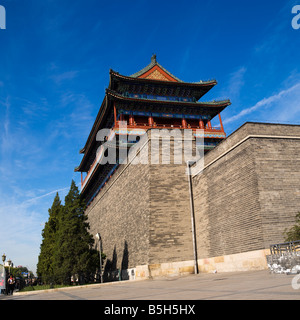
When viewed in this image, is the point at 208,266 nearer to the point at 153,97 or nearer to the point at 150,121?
the point at 150,121

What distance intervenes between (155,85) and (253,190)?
19045 millimetres

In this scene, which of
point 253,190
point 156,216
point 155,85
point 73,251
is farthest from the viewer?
point 155,85

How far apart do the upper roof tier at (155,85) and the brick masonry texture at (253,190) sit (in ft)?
50.4

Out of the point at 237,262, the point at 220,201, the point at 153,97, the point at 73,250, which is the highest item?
the point at 153,97

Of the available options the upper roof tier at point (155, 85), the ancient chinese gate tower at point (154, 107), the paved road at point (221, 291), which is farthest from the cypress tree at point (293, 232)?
the upper roof tier at point (155, 85)

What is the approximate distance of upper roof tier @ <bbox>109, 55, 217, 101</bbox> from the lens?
88.8 feet

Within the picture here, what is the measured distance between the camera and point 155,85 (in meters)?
28.1

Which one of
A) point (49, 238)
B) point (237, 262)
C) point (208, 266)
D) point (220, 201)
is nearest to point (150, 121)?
point (49, 238)

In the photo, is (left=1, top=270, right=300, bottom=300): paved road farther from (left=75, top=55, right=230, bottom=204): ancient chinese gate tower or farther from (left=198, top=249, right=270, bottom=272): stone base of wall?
(left=75, top=55, right=230, bottom=204): ancient chinese gate tower

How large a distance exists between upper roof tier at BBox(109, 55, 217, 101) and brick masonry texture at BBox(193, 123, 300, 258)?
50.4 feet

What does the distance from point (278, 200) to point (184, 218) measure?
5.30m

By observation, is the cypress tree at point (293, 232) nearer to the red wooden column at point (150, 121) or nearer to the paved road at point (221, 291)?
the paved road at point (221, 291)

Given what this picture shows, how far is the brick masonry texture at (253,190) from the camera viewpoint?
1075cm
